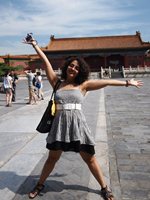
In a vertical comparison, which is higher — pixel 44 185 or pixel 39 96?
pixel 39 96

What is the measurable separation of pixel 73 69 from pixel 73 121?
22.5 inches

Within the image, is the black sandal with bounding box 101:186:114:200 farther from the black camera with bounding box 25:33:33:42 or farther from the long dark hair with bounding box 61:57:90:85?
the black camera with bounding box 25:33:33:42

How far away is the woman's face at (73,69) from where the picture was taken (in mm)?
3477

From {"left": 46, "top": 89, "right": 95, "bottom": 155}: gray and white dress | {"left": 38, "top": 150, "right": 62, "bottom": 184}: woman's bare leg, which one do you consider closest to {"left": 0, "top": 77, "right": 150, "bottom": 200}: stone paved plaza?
{"left": 38, "top": 150, "right": 62, "bottom": 184}: woman's bare leg

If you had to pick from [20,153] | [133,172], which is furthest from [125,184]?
[20,153]

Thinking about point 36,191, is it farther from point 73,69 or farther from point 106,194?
point 73,69

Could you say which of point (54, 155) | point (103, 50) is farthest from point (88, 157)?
point (103, 50)

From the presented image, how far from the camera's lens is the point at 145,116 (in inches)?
360

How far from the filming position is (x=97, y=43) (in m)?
Result: 50.3

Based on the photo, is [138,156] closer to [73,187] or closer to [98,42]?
[73,187]

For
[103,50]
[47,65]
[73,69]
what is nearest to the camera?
[73,69]

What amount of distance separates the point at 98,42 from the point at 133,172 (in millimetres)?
47499

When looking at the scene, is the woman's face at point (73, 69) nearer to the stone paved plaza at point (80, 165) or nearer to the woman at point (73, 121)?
the woman at point (73, 121)

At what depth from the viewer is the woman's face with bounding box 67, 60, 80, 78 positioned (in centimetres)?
348
